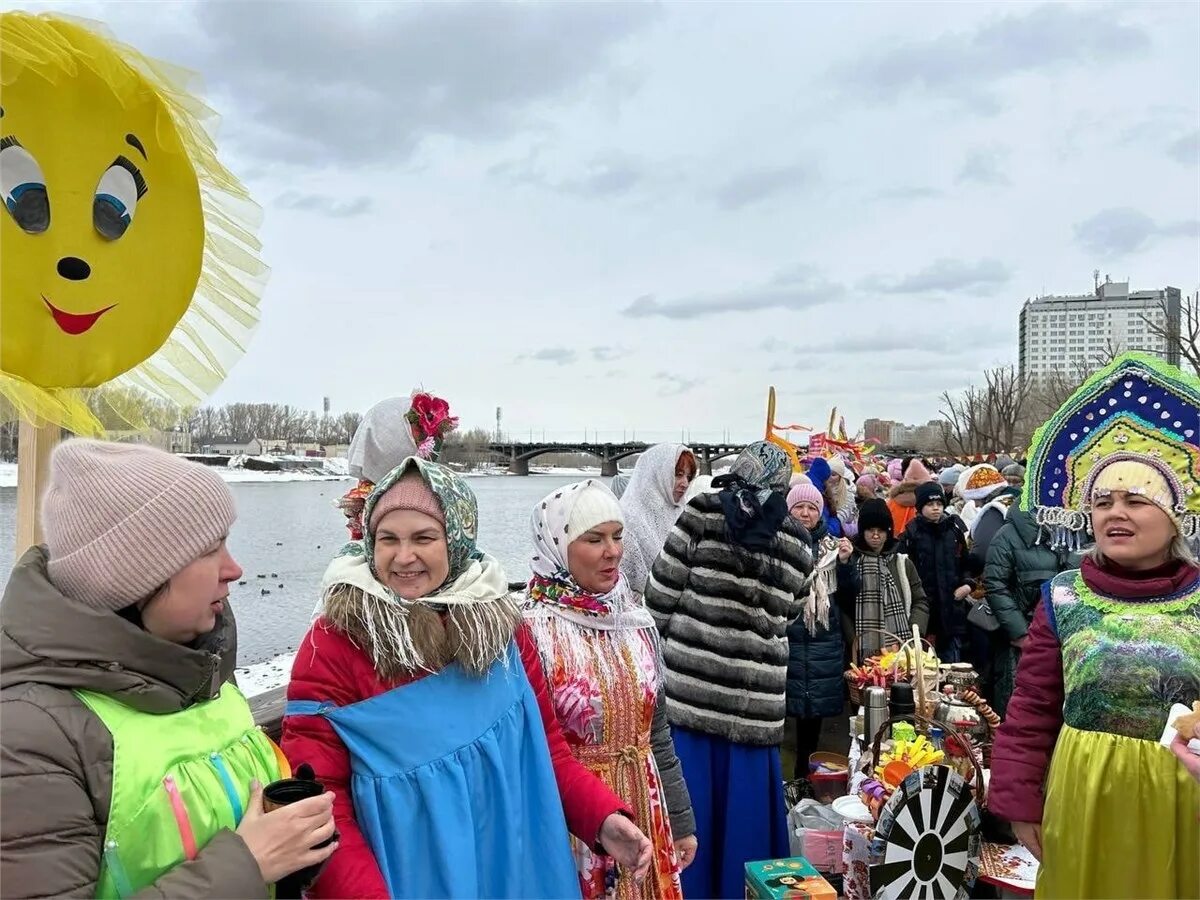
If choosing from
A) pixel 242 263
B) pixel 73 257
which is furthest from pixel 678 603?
pixel 73 257

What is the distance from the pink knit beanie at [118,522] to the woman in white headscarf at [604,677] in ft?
4.40

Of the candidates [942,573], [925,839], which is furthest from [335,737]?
[942,573]

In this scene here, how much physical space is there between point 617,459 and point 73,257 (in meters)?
35.6

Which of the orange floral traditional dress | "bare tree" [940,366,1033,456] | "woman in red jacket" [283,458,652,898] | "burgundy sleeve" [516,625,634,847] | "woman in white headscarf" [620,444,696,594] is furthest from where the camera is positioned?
"bare tree" [940,366,1033,456]

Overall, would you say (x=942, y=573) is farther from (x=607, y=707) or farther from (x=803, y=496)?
(x=607, y=707)

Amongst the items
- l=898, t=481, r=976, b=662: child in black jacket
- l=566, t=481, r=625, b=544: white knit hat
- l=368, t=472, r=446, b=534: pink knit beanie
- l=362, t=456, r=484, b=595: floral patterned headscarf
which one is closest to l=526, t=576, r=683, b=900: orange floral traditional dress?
l=566, t=481, r=625, b=544: white knit hat

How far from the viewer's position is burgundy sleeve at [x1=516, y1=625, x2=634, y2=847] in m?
2.16

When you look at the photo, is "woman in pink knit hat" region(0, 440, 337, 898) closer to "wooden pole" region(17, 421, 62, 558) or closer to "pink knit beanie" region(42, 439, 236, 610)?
"pink knit beanie" region(42, 439, 236, 610)

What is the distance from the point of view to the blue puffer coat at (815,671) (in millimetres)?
4969

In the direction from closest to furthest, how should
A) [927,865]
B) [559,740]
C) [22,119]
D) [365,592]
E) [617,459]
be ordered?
[22,119] < [365,592] < [559,740] < [927,865] < [617,459]

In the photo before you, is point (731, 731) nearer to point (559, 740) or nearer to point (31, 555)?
point (559, 740)

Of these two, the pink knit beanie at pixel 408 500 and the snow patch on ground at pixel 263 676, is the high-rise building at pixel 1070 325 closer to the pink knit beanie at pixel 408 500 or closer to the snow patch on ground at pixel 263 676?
the snow patch on ground at pixel 263 676

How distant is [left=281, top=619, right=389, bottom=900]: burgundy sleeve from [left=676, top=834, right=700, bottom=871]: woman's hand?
1165 mm

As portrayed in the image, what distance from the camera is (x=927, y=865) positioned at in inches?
103
